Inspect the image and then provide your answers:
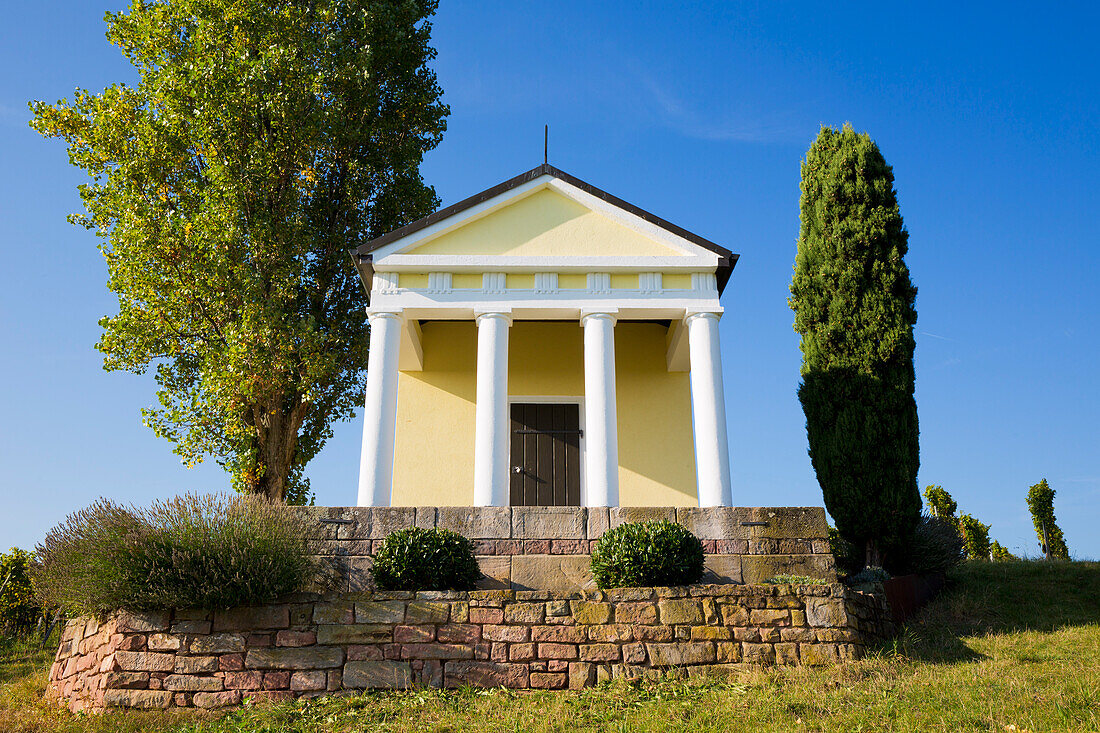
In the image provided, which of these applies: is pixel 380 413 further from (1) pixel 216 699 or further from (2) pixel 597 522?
(1) pixel 216 699

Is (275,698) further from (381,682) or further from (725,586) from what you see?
(725,586)

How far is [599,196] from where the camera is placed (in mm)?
12711

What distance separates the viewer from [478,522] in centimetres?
954

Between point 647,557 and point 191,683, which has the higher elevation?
point 647,557

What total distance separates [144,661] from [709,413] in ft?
25.0

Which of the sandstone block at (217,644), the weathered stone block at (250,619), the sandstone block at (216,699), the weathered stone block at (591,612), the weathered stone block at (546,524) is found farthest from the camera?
the weathered stone block at (546,524)

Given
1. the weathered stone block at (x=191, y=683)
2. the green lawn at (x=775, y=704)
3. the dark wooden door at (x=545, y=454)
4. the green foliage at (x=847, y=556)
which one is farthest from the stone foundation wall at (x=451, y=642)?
the dark wooden door at (x=545, y=454)

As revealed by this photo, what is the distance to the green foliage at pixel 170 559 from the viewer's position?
24.8ft

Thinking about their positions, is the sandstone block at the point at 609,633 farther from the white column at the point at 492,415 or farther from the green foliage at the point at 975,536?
the green foliage at the point at 975,536

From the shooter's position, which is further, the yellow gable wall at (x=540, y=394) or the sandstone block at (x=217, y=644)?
the yellow gable wall at (x=540, y=394)

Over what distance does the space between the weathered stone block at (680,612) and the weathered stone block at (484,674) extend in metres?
1.51

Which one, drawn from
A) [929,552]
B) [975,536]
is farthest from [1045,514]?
[929,552]

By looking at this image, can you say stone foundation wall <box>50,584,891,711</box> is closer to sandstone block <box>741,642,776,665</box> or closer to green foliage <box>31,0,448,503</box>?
sandstone block <box>741,642,776,665</box>

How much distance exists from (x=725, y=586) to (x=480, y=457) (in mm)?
4137
